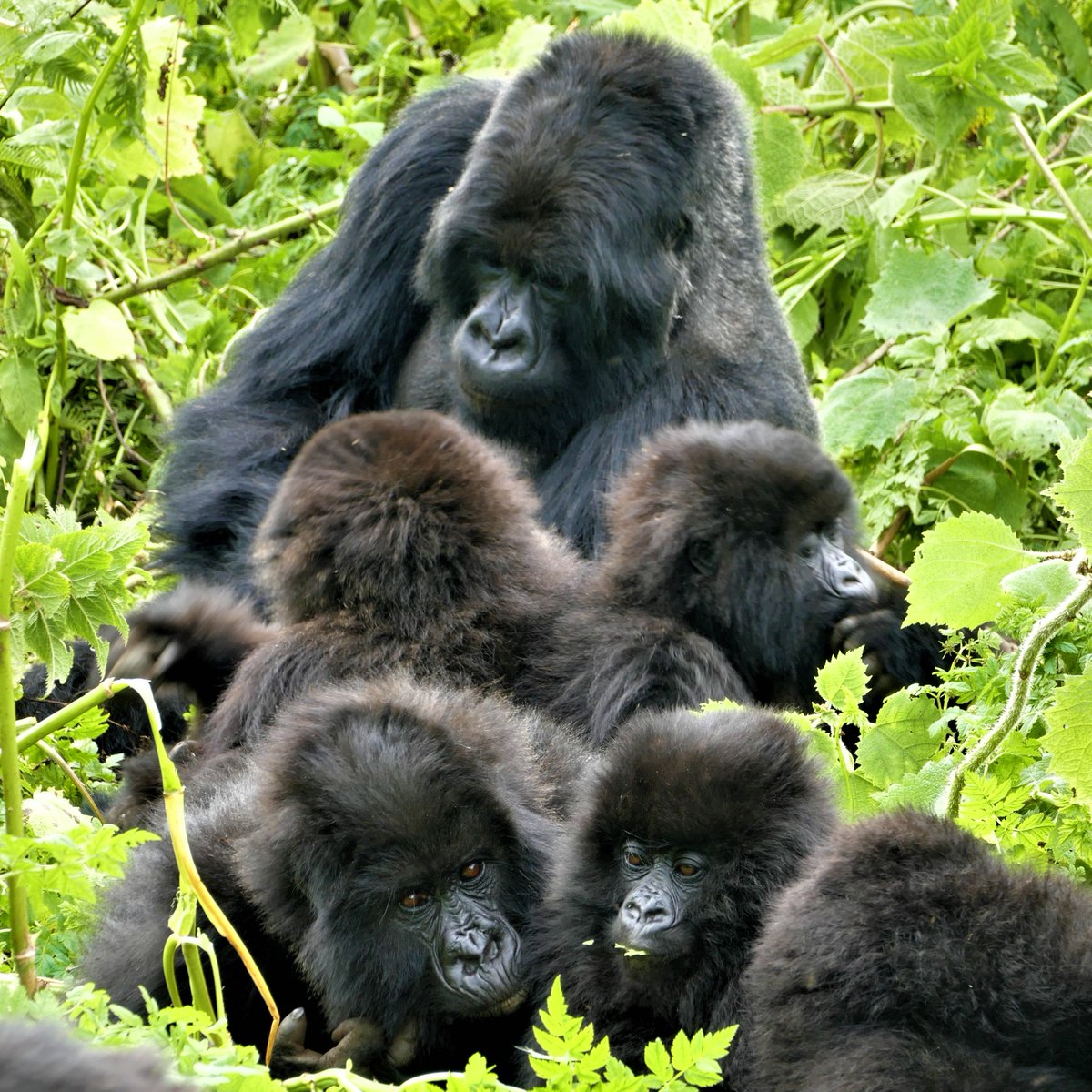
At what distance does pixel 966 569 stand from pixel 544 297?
1735 mm

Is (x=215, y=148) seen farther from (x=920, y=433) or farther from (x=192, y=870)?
(x=192, y=870)

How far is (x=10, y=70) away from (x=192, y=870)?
13.3ft

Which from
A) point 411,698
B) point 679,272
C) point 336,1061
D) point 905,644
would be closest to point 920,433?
point 679,272

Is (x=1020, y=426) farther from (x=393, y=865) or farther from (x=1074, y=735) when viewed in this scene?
(x=393, y=865)

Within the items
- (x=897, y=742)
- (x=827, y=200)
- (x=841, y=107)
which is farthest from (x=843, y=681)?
(x=841, y=107)

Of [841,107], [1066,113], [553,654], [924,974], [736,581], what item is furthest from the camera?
[841,107]

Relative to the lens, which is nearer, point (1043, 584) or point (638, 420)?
point (1043, 584)

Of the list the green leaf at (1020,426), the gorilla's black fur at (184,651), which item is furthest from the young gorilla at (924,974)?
the green leaf at (1020,426)

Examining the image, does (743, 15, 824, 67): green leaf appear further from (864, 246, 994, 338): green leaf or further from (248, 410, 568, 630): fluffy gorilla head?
(248, 410, 568, 630): fluffy gorilla head

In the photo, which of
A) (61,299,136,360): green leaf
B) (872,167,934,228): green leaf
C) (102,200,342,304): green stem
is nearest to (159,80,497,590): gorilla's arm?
(61,299,136,360): green leaf

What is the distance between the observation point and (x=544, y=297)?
14.2 ft

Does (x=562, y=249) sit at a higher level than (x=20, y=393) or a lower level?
higher

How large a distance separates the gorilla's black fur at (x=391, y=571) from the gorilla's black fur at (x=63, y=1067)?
1.90m

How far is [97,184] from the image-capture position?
20.6 ft
